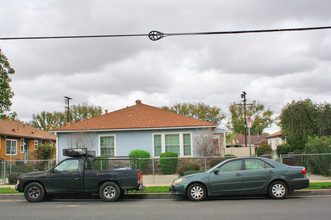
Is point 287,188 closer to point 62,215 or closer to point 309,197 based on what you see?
point 309,197

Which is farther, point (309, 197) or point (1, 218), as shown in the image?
point (309, 197)

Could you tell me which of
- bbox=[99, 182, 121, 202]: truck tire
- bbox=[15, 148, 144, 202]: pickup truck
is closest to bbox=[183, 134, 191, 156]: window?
bbox=[15, 148, 144, 202]: pickup truck

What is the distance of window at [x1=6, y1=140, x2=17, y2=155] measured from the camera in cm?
2986

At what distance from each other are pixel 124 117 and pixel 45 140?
19539 millimetres

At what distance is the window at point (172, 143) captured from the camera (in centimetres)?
2134

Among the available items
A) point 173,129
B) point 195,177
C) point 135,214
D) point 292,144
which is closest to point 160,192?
point 195,177

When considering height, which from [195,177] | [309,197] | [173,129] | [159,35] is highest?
[159,35]

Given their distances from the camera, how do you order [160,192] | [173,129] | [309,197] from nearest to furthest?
[309,197], [160,192], [173,129]

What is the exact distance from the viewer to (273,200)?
1049 cm

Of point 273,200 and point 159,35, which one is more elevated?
point 159,35

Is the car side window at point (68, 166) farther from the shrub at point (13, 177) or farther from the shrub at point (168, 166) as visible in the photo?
the shrub at point (168, 166)

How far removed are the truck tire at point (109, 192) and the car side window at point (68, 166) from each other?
3.98 ft

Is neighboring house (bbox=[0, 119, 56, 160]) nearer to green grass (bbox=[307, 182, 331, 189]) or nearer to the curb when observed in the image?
the curb

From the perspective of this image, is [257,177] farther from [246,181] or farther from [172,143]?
[172,143]
